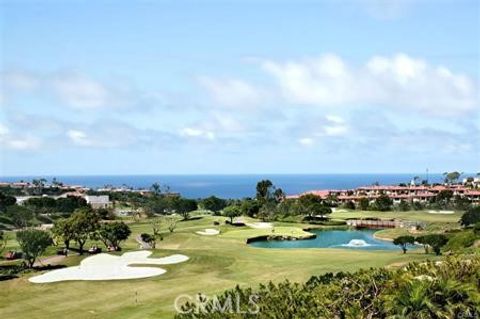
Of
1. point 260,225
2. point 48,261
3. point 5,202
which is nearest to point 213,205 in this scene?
point 260,225

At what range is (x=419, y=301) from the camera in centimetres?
1453

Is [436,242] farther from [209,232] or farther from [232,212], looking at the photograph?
[232,212]

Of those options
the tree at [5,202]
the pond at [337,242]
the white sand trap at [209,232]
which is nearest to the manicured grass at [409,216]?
the pond at [337,242]

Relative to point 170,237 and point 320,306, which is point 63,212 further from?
point 320,306

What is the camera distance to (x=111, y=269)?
47.6 m

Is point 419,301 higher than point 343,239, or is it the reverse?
point 419,301

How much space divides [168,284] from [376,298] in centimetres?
2745

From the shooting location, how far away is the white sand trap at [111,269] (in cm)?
4444

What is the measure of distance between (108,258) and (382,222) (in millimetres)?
67919

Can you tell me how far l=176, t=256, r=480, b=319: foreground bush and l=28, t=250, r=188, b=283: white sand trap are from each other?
29133mm

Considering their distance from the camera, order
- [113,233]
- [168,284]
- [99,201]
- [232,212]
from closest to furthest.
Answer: [168,284] → [113,233] → [232,212] → [99,201]

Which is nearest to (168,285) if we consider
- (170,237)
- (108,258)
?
(108,258)

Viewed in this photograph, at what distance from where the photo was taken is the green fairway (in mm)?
34031

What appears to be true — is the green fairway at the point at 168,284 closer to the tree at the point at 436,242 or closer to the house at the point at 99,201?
the tree at the point at 436,242
